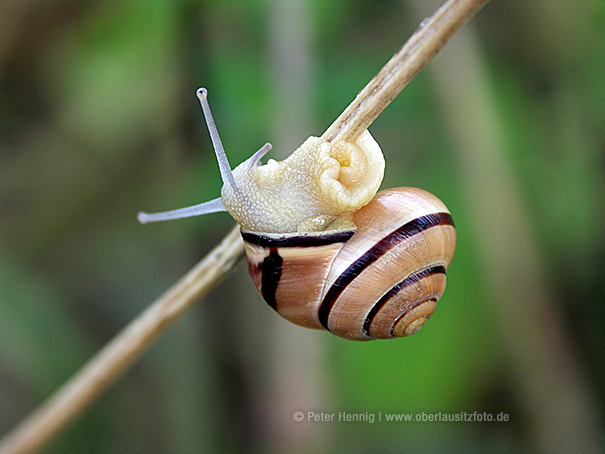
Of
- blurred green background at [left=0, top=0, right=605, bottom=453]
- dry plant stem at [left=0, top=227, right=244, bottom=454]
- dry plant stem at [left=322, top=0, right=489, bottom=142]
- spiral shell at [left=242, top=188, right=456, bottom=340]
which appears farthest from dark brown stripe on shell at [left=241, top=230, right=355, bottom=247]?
blurred green background at [left=0, top=0, right=605, bottom=453]

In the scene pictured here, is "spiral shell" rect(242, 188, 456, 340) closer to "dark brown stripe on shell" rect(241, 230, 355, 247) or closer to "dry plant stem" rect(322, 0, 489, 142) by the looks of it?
"dark brown stripe on shell" rect(241, 230, 355, 247)

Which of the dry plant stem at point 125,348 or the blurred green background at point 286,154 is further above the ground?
the blurred green background at point 286,154

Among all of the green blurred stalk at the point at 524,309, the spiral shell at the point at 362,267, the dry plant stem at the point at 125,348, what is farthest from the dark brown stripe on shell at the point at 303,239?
the green blurred stalk at the point at 524,309

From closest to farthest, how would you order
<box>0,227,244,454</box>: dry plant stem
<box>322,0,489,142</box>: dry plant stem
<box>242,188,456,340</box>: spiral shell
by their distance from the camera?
1. <box>322,0,489,142</box>: dry plant stem
2. <box>242,188,456,340</box>: spiral shell
3. <box>0,227,244,454</box>: dry plant stem

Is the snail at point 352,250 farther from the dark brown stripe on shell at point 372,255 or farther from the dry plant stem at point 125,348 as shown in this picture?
the dry plant stem at point 125,348

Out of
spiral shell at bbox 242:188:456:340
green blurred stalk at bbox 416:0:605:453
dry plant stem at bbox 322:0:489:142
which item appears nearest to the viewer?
dry plant stem at bbox 322:0:489:142

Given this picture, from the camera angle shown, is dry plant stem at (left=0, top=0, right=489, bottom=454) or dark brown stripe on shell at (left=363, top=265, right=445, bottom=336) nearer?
dry plant stem at (left=0, top=0, right=489, bottom=454)
